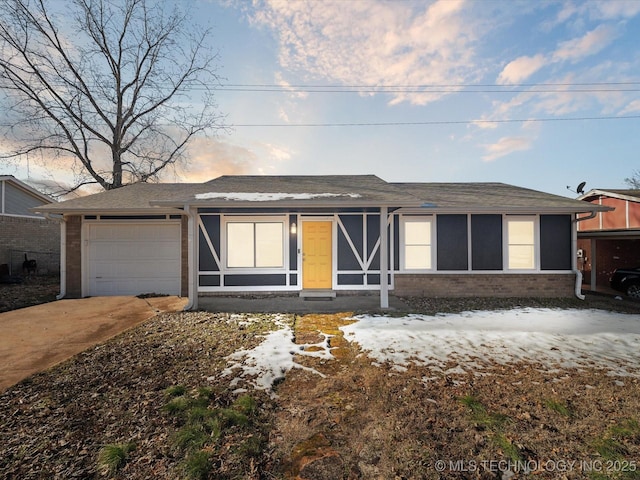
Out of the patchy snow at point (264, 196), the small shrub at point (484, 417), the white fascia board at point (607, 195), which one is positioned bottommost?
the small shrub at point (484, 417)

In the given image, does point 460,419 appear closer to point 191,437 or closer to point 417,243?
point 191,437

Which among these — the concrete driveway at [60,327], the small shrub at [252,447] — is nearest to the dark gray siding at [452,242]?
the small shrub at [252,447]

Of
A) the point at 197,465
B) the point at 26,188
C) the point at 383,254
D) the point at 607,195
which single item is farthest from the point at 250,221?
the point at 607,195

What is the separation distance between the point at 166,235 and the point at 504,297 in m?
10.4

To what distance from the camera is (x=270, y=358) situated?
4.00 meters

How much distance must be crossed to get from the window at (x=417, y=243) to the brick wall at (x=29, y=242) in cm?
1647

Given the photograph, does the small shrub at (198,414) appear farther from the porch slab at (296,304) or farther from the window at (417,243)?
the window at (417,243)

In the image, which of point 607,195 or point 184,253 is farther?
point 607,195

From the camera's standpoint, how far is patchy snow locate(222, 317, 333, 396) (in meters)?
3.44

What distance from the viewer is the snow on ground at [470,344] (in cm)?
380

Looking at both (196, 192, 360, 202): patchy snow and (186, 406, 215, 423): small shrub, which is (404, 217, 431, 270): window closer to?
(196, 192, 360, 202): patchy snow

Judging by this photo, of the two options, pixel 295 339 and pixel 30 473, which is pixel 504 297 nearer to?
pixel 295 339

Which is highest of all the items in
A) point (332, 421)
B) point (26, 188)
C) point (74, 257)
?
point (26, 188)

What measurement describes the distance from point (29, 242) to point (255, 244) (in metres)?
12.7
